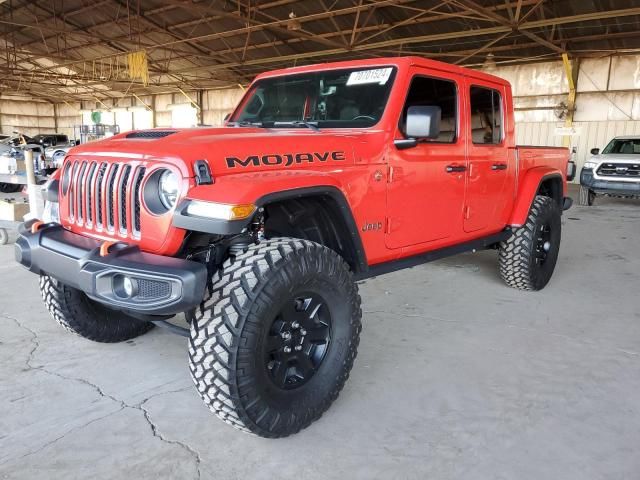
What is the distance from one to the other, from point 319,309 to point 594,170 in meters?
10.6

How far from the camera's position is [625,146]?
37.1 ft

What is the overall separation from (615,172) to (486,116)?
860 cm

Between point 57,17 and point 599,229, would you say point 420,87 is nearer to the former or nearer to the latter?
point 599,229

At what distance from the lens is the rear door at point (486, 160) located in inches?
136

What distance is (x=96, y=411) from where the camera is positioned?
7.97ft

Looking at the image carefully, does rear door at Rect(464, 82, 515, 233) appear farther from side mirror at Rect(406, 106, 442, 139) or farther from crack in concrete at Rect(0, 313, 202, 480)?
crack in concrete at Rect(0, 313, 202, 480)

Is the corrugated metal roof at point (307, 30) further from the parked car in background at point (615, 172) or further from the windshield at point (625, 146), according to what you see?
the parked car in background at point (615, 172)

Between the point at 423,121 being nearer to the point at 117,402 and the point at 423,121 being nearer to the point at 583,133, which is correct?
the point at 117,402

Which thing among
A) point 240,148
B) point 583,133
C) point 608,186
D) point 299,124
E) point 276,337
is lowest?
point 276,337

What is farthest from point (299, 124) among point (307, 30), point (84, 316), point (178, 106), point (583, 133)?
point (178, 106)

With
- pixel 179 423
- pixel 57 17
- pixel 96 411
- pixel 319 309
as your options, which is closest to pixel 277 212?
pixel 319 309

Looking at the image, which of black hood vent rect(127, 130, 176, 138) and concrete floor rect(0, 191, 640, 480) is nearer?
concrete floor rect(0, 191, 640, 480)

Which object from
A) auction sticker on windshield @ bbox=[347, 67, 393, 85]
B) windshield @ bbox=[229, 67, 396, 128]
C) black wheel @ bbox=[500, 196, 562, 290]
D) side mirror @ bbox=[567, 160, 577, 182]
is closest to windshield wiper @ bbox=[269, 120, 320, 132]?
windshield @ bbox=[229, 67, 396, 128]

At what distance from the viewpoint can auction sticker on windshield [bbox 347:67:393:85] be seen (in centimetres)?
293
